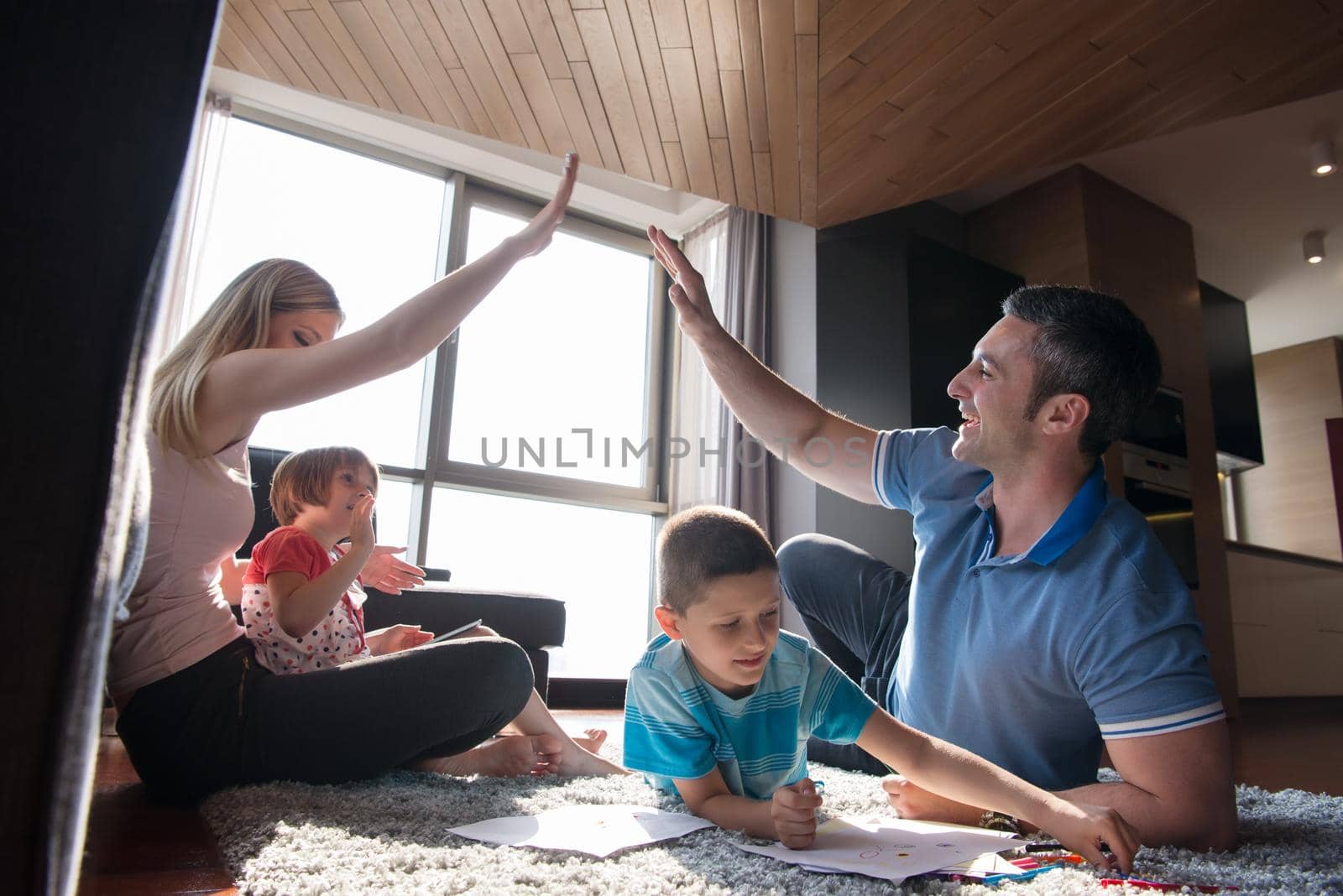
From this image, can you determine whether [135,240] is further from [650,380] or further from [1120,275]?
[650,380]

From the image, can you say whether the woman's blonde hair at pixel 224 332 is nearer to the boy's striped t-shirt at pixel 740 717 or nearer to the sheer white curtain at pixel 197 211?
the boy's striped t-shirt at pixel 740 717

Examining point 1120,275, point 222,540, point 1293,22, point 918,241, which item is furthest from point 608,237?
point 222,540

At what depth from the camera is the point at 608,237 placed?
5.18m

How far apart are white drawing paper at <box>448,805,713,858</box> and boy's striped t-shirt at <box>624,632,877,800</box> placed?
0.22 feet

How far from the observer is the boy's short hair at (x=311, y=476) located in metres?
1.68

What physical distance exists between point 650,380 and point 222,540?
4.04 m

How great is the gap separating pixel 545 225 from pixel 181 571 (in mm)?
752

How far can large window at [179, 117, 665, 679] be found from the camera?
4145 mm

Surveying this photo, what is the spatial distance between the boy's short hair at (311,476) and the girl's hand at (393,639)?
33 cm

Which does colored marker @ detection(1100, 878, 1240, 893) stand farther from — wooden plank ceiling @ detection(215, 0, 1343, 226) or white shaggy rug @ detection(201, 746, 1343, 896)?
wooden plank ceiling @ detection(215, 0, 1343, 226)

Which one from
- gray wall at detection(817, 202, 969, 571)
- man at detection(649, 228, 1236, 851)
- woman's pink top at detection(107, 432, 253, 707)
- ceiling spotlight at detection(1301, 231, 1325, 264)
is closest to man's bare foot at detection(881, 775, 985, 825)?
man at detection(649, 228, 1236, 851)

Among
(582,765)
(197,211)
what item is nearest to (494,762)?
(582,765)
